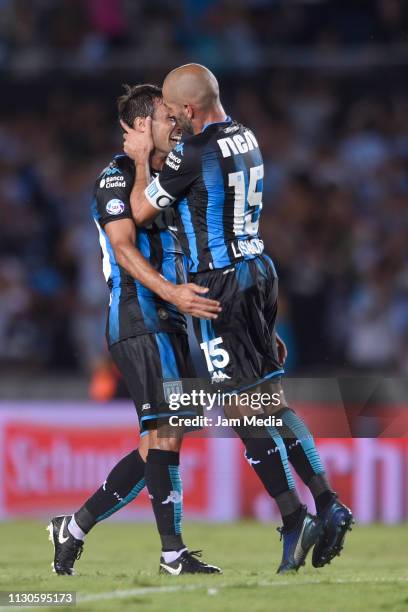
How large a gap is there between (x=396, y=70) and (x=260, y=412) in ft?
28.3

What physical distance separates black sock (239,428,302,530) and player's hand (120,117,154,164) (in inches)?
59.6

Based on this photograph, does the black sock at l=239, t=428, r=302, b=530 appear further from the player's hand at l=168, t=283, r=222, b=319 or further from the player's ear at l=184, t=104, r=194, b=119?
the player's ear at l=184, t=104, r=194, b=119

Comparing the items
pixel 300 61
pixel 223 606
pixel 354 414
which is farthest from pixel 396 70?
pixel 223 606

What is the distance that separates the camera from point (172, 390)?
6.11 metres

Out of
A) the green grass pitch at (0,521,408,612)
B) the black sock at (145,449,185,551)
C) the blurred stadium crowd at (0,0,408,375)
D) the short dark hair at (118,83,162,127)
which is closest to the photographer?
the green grass pitch at (0,521,408,612)

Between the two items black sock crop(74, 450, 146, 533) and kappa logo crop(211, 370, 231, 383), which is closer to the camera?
kappa logo crop(211, 370, 231, 383)

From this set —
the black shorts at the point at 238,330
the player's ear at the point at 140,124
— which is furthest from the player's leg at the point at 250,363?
the player's ear at the point at 140,124

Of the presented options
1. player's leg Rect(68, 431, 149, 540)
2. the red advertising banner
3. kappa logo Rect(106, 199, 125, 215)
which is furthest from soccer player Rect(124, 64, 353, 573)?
the red advertising banner

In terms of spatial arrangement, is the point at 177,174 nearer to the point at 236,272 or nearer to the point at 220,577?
the point at 236,272

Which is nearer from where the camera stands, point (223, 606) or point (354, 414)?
point (223, 606)

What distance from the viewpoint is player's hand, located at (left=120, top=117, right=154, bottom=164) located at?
6.35 m

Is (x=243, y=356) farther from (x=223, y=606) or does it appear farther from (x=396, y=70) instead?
(x=396, y=70)

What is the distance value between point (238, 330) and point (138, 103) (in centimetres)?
135

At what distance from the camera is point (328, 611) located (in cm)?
479
